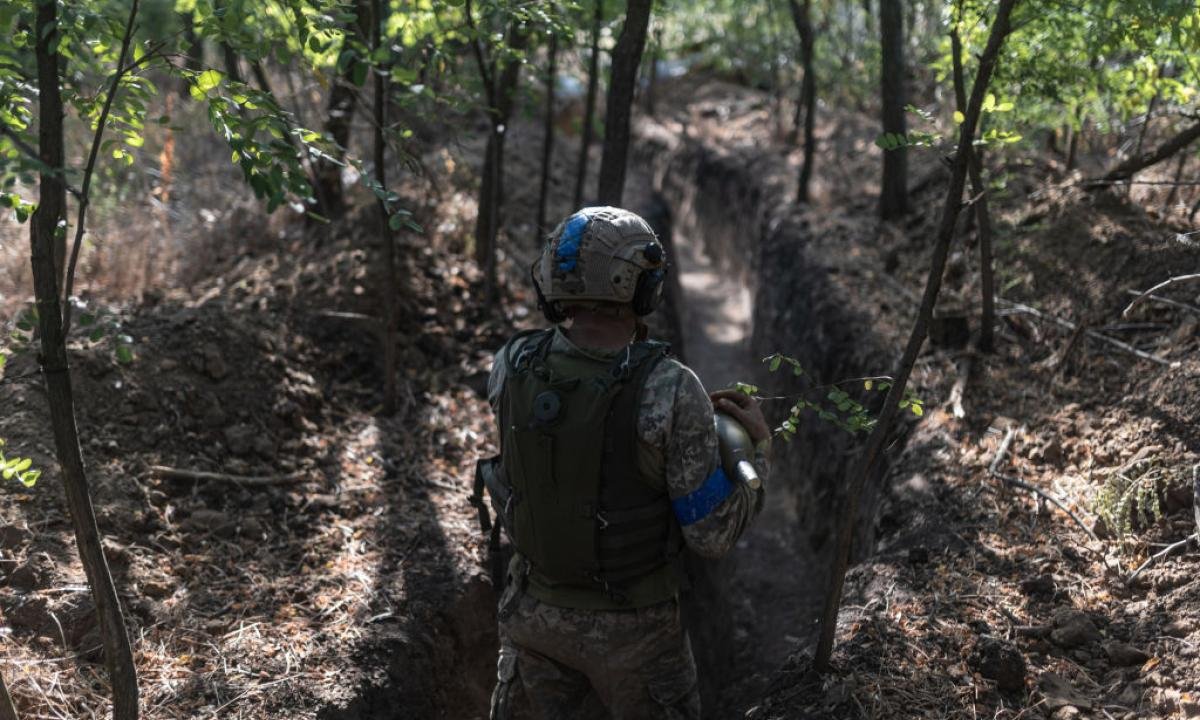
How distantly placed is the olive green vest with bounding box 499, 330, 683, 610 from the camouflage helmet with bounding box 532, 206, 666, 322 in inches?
6.7

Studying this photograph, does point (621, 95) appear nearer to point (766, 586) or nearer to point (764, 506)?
point (764, 506)

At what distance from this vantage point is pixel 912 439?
5031 millimetres

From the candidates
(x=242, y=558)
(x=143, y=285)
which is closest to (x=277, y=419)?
(x=242, y=558)

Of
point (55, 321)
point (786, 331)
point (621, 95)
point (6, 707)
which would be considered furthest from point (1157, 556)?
point (786, 331)

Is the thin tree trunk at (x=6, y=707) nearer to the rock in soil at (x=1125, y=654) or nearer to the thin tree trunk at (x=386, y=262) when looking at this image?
the thin tree trunk at (x=386, y=262)

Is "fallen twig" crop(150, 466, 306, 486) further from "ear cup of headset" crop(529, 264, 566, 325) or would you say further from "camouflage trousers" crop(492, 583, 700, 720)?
"ear cup of headset" crop(529, 264, 566, 325)

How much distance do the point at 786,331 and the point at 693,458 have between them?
5888mm

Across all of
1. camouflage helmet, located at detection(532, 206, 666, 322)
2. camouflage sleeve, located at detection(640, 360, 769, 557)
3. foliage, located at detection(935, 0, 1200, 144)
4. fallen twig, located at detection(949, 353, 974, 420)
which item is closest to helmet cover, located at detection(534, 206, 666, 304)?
camouflage helmet, located at detection(532, 206, 666, 322)

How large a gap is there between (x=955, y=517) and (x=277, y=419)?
3553 mm

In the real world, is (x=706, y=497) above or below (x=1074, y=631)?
above

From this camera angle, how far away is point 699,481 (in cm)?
260

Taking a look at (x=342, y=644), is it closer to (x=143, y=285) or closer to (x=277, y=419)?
(x=277, y=419)

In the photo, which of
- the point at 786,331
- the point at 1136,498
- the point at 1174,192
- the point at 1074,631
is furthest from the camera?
the point at 786,331

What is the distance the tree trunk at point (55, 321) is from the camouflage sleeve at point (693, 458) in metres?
1.59
